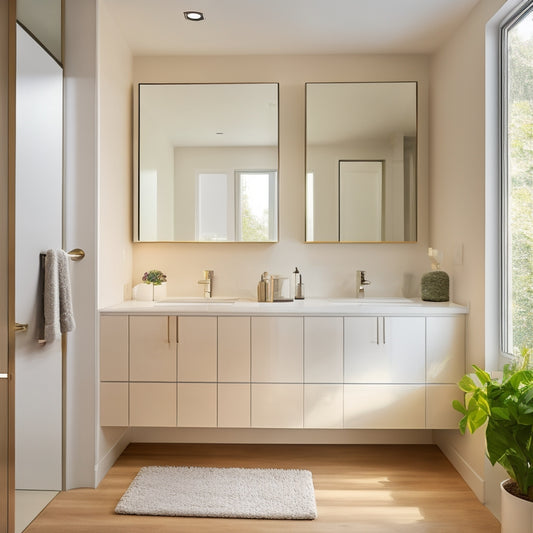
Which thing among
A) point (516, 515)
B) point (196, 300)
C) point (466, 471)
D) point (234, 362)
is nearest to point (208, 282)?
point (196, 300)

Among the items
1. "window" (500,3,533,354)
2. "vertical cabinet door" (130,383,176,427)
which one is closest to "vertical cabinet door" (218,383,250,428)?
"vertical cabinet door" (130,383,176,427)

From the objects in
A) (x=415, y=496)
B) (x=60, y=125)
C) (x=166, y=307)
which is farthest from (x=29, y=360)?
(x=415, y=496)

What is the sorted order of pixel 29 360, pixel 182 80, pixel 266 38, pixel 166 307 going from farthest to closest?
pixel 182 80
pixel 266 38
pixel 166 307
pixel 29 360

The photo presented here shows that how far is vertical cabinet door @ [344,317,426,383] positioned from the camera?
2.64 m

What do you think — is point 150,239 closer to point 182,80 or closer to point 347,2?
point 182,80

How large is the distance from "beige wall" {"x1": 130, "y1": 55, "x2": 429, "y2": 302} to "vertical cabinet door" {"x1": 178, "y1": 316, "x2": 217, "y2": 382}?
62cm

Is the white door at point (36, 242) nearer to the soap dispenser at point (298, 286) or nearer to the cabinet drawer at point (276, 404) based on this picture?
the cabinet drawer at point (276, 404)

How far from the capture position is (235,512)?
2303 mm

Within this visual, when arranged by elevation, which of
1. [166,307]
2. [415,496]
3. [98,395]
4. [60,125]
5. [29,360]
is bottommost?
[415,496]

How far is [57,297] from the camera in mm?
2244

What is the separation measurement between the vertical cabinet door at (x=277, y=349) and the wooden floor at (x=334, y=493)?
0.56 m

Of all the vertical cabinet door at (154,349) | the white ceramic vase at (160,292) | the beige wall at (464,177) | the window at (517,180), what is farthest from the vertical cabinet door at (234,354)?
the window at (517,180)

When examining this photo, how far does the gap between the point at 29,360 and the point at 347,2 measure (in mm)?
2240

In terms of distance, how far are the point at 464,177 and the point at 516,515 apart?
1.58 meters
